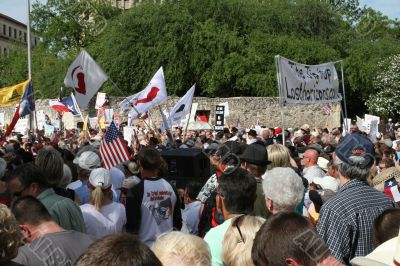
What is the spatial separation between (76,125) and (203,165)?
2978 centimetres

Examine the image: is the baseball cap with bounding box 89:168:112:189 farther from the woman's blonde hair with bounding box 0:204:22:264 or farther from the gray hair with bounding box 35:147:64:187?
the woman's blonde hair with bounding box 0:204:22:264

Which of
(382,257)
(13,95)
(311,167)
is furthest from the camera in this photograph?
(13,95)

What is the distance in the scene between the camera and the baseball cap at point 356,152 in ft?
14.0

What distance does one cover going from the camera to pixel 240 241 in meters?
3.57

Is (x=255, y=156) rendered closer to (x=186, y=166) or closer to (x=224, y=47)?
(x=186, y=166)

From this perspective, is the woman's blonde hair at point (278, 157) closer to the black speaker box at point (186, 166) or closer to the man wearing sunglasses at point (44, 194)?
the black speaker box at point (186, 166)

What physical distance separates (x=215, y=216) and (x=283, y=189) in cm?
102

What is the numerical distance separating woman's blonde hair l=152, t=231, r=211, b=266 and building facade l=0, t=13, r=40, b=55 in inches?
4235

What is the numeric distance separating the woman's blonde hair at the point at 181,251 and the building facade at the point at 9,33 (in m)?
108

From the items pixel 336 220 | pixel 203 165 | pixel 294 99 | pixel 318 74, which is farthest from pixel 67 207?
pixel 318 74

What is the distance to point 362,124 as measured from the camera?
24594 millimetres

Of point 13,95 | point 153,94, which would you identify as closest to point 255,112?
point 13,95

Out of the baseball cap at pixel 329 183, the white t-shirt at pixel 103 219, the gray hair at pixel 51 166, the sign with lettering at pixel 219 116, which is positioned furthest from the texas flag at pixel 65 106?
the gray hair at pixel 51 166

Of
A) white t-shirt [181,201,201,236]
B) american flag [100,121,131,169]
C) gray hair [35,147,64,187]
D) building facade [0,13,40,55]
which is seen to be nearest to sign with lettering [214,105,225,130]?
american flag [100,121,131,169]
